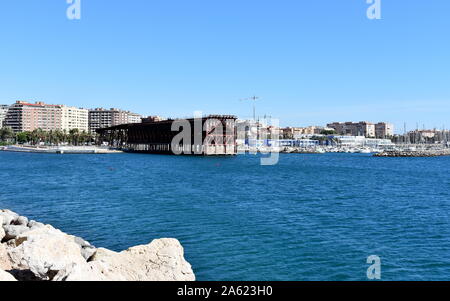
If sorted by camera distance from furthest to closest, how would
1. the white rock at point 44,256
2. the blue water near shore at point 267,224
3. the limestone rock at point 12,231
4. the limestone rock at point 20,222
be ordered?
the limestone rock at point 20,222
the blue water near shore at point 267,224
the limestone rock at point 12,231
the white rock at point 44,256

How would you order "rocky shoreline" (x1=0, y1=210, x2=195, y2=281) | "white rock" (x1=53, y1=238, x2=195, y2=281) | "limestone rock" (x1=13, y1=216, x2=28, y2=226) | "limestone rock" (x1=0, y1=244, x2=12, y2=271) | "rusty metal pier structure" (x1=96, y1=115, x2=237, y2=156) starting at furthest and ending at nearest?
1. "rusty metal pier structure" (x1=96, y1=115, x2=237, y2=156)
2. "limestone rock" (x1=13, y1=216, x2=28, y2=226)
3. "limestone rock" (x1=0, y1=244, x2=12, y2=271)
4. "white rock" (x1=53, y1=238, x2=195, y2=281)
5. "rocky shoreline" (x1=0, y1=210, x2=195, y2=281)

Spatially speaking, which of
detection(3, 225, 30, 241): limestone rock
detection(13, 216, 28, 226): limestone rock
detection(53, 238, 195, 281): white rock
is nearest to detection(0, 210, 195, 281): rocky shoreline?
detection(53, 238, 195, 281): white rock

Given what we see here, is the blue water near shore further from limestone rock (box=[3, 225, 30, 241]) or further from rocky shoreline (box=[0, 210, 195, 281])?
limestone rock (box=[3, 225, 30, 241])

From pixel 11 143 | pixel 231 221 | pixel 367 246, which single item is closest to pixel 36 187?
pixel 231 221

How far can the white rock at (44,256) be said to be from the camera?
8172 mm

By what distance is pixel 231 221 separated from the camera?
2205 centimetres

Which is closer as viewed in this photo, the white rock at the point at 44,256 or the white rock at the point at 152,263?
the white rock at the point at 44,256

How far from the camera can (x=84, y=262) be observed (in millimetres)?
8156

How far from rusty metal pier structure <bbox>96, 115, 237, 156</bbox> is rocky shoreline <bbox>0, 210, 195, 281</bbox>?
297ft

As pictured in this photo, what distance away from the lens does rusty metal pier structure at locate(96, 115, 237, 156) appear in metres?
102

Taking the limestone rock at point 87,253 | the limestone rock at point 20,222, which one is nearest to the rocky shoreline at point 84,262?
the limestone rock at point 87,253

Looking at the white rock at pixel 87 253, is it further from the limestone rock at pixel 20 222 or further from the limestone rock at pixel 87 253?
the limestone rock at pixel 20 222

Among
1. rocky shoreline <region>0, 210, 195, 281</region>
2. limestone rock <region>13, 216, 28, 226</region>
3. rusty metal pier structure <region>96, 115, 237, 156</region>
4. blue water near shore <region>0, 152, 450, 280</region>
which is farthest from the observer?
rusty metal pier structure <region>96, 115, 237, 156</region>
